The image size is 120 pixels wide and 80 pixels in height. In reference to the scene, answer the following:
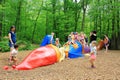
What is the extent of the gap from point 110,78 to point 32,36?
36.3m

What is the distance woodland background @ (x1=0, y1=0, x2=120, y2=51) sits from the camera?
36125 millimetres

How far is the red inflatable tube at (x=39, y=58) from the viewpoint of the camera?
13.7m

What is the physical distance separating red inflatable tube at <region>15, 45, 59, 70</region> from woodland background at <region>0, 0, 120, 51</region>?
64.4 ft

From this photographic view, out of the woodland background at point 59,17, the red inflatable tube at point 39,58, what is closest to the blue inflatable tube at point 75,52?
the red inflatable tube at point 39,58

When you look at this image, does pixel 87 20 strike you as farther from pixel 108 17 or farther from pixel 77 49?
pixel 77 49

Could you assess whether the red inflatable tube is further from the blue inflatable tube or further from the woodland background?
the woodland background

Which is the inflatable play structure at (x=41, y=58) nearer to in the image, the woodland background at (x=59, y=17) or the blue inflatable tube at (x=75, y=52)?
the blue inflatable tube at (x=75, y=52)

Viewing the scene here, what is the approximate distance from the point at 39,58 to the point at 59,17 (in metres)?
27.2

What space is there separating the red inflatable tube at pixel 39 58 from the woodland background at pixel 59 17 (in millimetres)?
19626

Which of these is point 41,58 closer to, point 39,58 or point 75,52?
point 39,58

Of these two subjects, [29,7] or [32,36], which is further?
[32,36]

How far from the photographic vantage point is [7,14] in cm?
3922

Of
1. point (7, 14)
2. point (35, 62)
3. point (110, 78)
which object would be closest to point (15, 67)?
point (35, 62)

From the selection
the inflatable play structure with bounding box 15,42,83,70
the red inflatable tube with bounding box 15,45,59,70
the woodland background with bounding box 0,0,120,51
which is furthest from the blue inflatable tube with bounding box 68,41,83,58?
the woodland background with bounding box 0,0,120,51
